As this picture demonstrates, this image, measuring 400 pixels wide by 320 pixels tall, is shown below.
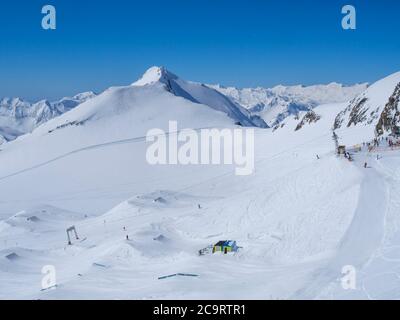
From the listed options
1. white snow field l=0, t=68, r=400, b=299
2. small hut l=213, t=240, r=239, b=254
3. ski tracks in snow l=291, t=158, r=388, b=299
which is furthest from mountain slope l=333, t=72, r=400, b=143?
small hut l=213, t=240, r=239, b=254

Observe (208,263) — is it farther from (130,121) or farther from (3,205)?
(130,121)

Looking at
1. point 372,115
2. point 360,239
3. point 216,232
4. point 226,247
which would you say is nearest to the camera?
point 360,239

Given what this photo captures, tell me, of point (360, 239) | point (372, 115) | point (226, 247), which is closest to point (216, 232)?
point (226, 247)

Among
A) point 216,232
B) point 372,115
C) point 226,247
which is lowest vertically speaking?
point 226,247

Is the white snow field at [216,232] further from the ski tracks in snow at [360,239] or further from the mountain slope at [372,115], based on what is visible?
the mountain slope at [372,115]

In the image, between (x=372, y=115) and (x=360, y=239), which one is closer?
(x=360, y=239)

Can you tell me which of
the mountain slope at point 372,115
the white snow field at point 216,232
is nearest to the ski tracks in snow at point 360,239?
the white snow field at point 216,232

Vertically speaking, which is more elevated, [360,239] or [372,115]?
[372,115]

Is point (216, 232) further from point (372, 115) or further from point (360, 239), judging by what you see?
point (372, 115)
